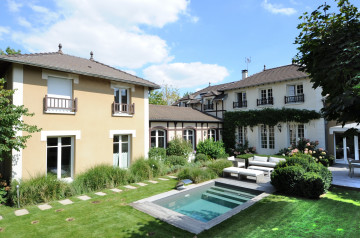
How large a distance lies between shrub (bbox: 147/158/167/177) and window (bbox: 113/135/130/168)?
1.48 metres

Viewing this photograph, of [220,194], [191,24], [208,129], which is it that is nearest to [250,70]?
[208,129]

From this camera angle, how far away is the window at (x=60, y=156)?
948 cm

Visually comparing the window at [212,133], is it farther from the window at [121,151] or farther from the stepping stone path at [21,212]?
the stepping stone path at [21,212]

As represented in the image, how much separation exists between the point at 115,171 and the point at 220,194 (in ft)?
17.5

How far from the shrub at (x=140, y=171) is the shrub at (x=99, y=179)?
64 cm

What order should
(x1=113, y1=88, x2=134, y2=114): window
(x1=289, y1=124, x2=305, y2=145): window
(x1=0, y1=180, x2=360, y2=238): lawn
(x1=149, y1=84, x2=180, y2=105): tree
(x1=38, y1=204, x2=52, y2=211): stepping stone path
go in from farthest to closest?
(x1=149, y1=84, x2=180, y2=105): tree → (x1=289, y1=124, x2=305, y2=145): window → (x1=113, y1=88, x2=134, y2=114): window → (x1=38, y1=204, x2=52, y2=211): stepping stone path → (x1=0, y1=180, x2=360, y2=238): lawn

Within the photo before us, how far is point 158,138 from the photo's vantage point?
15.5 meters

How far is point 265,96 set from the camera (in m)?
20.0

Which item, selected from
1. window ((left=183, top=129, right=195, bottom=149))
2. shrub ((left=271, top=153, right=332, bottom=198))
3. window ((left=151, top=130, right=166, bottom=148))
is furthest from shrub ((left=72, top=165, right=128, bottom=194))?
window ((left=183, top=129, right=195, bottom=149))

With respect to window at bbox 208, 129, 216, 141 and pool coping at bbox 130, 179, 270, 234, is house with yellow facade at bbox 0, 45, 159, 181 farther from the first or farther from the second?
window at bbox 208, 129, 216, 141

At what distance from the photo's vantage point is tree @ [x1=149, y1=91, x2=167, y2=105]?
3866 centimetres

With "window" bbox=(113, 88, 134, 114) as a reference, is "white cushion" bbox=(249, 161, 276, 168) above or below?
below

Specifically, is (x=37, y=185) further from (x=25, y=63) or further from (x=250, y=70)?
(x=250, y=70)

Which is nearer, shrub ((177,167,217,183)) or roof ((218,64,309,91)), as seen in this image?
shrub ((177,167,217,183))
